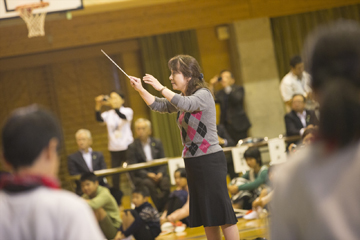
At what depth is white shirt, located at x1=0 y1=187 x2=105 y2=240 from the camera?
1131 mm

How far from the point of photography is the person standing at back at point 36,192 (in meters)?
1.14

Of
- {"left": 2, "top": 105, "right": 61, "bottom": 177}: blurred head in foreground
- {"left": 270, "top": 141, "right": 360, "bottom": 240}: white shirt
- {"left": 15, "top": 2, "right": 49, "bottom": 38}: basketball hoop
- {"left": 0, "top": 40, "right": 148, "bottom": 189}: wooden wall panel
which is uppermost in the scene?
{"left": 15, "top": 2, "right": 49, "bottom": 38}: basketball hoop

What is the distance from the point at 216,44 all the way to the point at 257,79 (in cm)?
109

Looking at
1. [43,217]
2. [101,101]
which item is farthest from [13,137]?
→ [101,101]

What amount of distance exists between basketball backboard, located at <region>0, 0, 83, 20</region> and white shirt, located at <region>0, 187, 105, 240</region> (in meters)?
5.87

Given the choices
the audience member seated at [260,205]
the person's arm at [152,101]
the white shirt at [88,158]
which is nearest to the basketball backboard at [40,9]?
the white shirt at [88,158]

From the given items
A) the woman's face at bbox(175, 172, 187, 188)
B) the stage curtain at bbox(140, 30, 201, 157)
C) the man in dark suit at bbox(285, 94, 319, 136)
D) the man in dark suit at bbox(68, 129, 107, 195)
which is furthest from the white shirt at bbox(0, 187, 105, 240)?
the stage curtain at bbox(140, 30, 201, 157)

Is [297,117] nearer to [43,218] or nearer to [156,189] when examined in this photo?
[156,189]

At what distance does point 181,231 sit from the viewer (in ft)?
16.7

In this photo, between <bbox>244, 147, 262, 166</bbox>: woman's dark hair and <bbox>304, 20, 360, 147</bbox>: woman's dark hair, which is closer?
<bbox>304, 20, 360, 147</bbox>: woman's dark hair

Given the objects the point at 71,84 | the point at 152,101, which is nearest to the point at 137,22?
the point at 71,84

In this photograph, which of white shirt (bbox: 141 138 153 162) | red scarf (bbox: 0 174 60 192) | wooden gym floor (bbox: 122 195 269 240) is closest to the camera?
red scarf (bbox: 0 174 60 192)

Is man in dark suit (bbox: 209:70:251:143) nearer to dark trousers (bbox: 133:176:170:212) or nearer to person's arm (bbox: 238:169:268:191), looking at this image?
dark trousers (bbox: 133:176:170:212)

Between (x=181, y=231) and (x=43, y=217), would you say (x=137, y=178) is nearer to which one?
(x=181, y=231)
